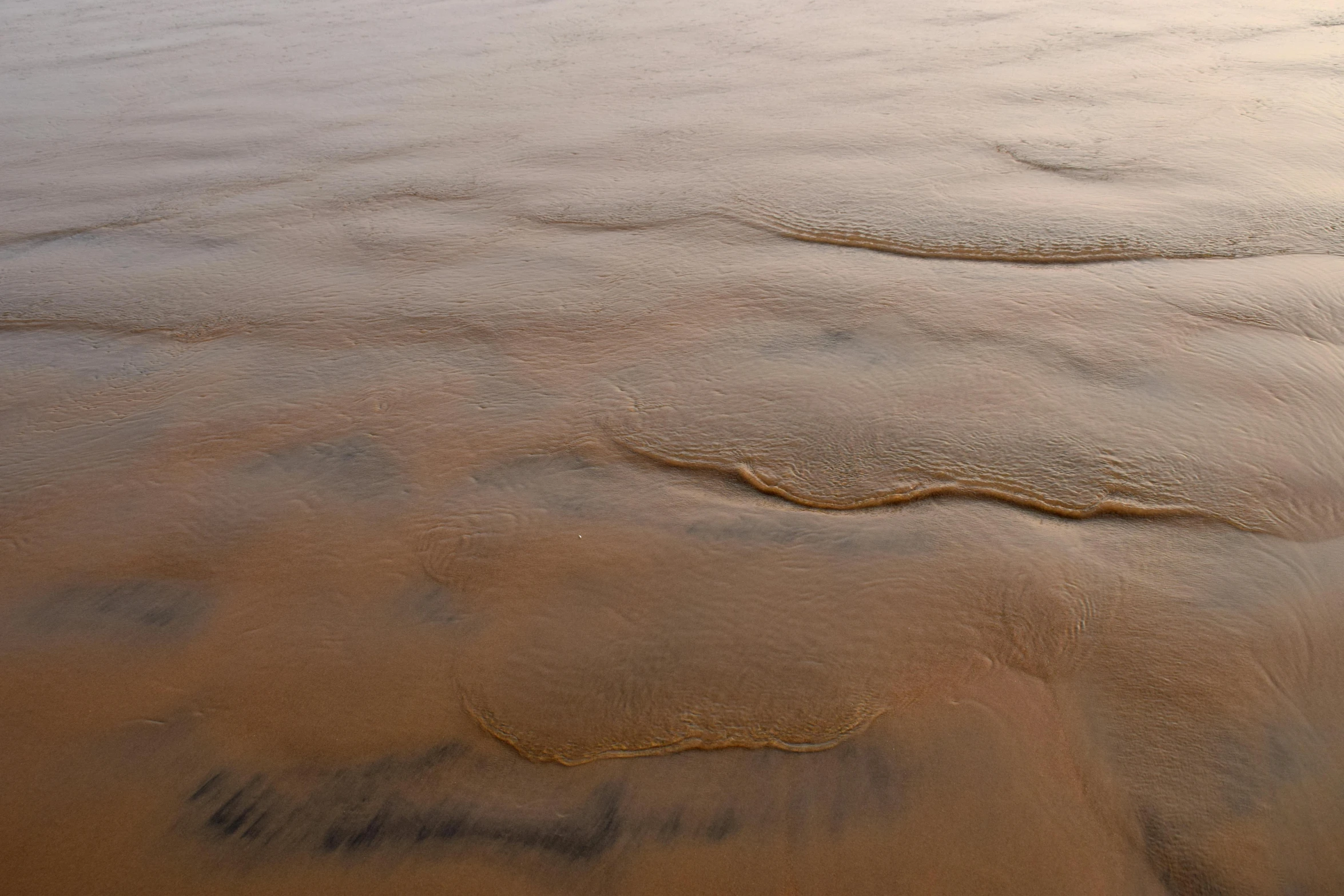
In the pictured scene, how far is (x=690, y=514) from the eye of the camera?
7.55ft

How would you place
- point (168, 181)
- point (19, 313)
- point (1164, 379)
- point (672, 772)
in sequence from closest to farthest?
point (672, 772) → point (1164, 379) → point (19, 313) → point (168, 181)

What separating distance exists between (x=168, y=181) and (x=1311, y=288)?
4.66m

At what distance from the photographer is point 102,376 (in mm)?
3014

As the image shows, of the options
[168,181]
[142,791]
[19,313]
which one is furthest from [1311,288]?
[168,181]

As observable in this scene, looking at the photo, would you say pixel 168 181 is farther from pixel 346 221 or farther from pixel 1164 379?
pixel 1164 379

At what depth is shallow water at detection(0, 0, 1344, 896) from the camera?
1.67 metres

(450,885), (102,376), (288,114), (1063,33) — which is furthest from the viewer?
(1063,33)

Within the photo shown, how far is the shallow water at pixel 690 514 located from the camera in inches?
65.6

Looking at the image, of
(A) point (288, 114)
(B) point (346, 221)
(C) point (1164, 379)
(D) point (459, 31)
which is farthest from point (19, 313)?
(D) point (459, 31)

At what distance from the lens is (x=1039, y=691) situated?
6.02 ft

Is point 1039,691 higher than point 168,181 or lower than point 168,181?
lower

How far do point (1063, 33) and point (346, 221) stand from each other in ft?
15.1

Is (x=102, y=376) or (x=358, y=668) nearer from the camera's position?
(x=358, y=668)

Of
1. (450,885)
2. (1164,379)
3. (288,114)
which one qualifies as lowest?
(450,885)
